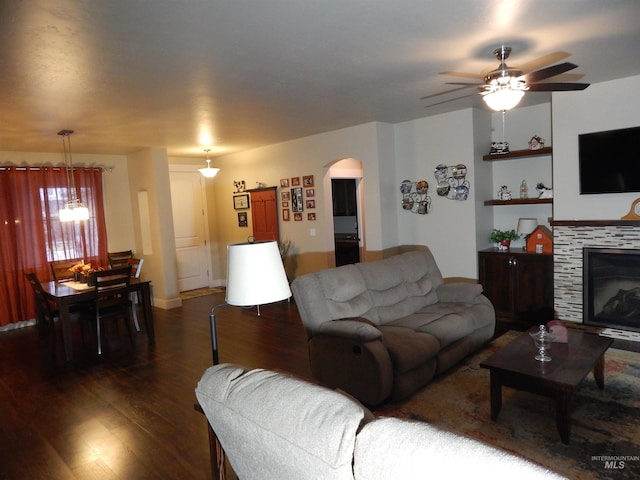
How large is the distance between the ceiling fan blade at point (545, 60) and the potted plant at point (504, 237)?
7.50ft

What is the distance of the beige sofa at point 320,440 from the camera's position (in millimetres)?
912

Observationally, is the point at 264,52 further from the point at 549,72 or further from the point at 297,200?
the point at 297,200

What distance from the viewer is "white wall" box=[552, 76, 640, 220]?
163 inches

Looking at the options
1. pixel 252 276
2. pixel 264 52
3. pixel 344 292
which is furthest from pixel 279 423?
pixel 264 52

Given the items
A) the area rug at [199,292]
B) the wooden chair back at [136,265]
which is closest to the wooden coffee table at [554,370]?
the wooden chair back at [136,265]

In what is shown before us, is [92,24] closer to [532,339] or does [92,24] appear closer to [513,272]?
[532,339]

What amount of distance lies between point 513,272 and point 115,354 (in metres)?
4.80

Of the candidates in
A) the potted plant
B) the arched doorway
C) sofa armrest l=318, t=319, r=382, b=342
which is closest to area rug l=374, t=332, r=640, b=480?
sofa armrest l=318, t=319, r=382, b=342

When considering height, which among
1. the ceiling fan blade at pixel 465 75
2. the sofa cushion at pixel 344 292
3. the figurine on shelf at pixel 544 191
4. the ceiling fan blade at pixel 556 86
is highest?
the ceiling fan blade at pixel 465 75

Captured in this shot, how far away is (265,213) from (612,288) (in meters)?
5.11

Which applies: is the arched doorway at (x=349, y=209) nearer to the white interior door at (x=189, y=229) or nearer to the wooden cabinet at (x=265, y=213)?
the wooden cabinet at (x=265, y=213)

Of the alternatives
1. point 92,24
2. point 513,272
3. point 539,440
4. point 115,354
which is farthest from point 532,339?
point 115,354

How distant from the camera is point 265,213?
7270 millimetres

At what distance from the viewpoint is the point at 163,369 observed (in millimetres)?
4051
